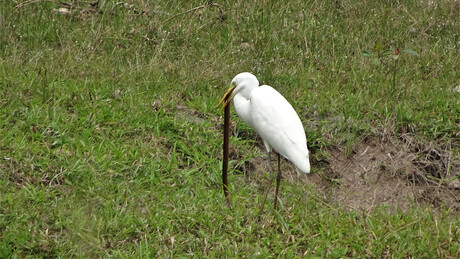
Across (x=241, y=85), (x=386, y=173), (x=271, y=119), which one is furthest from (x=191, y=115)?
(x=386, y=173)

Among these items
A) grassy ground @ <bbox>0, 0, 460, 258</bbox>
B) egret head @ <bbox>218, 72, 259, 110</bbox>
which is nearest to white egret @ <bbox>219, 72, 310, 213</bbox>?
egret head @ <bbox>218, 72, 259, 110</bbox>

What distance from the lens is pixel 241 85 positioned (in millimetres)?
3910

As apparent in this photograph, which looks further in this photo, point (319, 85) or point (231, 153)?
point (319, 85)

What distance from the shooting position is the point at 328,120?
16.1ft

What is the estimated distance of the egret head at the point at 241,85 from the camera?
3.90 meters

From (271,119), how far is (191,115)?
48.0 inches

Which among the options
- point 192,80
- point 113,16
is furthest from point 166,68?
point 113,16

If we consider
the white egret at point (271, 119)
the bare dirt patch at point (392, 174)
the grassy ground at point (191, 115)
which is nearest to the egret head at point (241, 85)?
the white egret at point (271, 119)

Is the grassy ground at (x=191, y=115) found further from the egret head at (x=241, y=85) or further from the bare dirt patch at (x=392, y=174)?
the egret head at (x=241, y=85)

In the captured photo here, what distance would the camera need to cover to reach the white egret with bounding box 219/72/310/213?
3.71 metres

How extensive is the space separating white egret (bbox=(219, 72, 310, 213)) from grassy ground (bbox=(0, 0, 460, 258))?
1.36 feet

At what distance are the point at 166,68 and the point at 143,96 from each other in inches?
19.7

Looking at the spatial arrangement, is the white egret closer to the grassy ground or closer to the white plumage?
the white plumage

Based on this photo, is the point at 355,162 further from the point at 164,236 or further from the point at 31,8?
the point at 31,8
